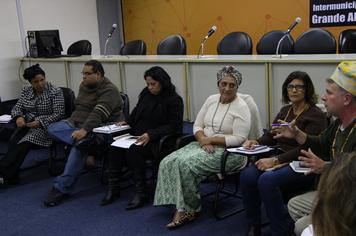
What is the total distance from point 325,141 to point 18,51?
5035 millimetres

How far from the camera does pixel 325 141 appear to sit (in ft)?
8.19

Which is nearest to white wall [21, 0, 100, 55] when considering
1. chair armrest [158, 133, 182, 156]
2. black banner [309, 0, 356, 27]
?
black banner [309, 0, 356, 27]

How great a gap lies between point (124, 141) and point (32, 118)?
119 cm

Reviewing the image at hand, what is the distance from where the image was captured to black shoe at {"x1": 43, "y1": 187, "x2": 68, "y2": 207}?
3.64 m

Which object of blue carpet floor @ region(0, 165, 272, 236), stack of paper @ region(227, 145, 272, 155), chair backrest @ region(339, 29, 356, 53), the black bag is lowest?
blue carpet floor @ region(0, 165, 272, 236)

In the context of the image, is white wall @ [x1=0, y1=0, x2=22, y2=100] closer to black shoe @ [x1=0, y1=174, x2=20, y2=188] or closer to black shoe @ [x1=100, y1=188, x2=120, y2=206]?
black shoe @ [x1=0, y1=174, x2=20, y2=188]

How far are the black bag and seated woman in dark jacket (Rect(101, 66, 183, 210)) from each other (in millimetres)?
228

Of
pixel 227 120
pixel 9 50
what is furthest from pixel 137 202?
pixel 9 50

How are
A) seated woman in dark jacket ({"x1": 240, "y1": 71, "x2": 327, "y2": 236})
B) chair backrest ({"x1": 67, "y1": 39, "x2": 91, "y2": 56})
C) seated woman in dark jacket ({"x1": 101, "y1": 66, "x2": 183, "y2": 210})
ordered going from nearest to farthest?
1. seated woman in dark jacket ({"x1": 240, "y1": 71, "x2": 327, "y2": 236})
2. seated woman in dark jacket ({"x1": 101, "y1": 66, "x2": 183, "y2": 210})
3. chair backrest ({"x1": 67, "y1": 39, "x2": 91, "y2": 56})

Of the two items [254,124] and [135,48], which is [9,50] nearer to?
[135,48]

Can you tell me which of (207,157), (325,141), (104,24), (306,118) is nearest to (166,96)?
(207,157)

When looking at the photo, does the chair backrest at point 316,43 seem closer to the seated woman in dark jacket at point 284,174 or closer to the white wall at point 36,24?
the seated woman in dark jacket at point 284,174

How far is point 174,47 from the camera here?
18.5ft

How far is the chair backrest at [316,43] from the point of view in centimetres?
468
